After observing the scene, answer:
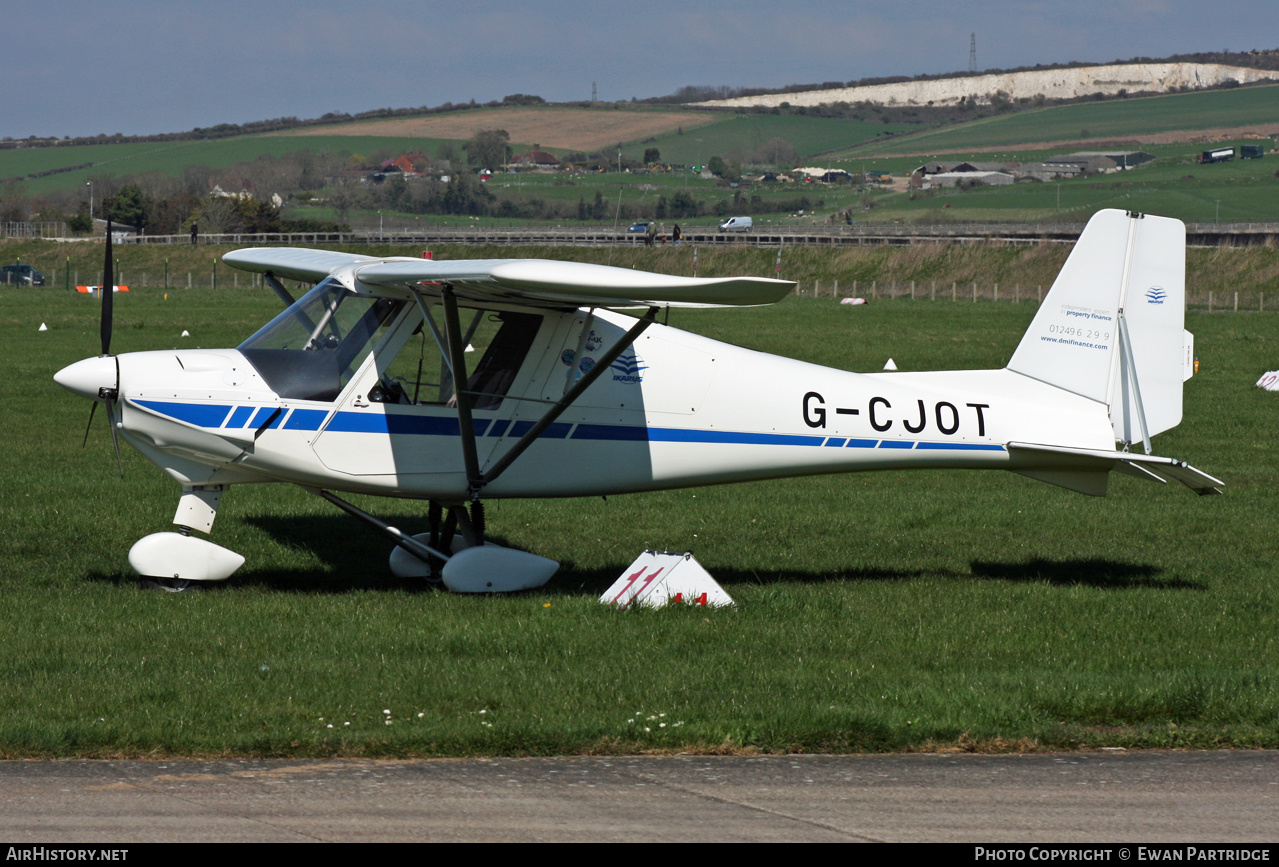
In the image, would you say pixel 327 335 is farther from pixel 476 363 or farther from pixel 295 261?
pixel 295 261

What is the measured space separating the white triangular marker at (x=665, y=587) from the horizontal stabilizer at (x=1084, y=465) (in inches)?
123

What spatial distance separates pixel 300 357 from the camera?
10820 millimetres

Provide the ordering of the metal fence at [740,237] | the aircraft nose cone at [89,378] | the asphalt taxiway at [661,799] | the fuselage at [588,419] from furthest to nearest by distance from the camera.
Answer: the metal fence at [740,237] → the fuselage at [588,419] → the aircraft nose cone at [89,378] → the asphalt taxiway at [661,799]

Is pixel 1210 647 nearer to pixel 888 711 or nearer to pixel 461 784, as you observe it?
pixel 888 711

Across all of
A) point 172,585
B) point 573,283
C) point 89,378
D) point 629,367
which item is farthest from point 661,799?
point 89,378

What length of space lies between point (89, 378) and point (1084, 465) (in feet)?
27.3

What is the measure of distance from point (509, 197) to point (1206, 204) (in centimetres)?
8517

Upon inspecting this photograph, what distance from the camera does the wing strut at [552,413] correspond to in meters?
10.8

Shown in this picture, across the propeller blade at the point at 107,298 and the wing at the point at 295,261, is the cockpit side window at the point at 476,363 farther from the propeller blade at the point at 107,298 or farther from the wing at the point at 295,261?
the propeller blade at the point at 107,298

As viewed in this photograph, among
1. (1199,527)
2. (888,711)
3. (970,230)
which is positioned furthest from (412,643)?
(970,230)

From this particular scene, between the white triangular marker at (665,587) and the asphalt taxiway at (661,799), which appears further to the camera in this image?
the white triangular marker at (665,587)

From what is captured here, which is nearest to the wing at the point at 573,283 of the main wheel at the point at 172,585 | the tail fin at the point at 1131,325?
the main wheel at the point at 172,585

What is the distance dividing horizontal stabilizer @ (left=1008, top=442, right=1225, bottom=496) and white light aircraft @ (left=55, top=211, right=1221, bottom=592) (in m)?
0.03

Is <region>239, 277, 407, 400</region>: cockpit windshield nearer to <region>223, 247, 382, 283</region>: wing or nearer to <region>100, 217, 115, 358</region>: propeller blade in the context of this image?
<region>223, 247, 382, 283</region>: wing
